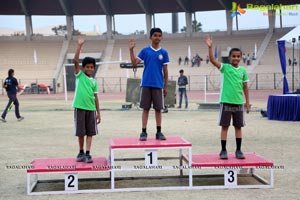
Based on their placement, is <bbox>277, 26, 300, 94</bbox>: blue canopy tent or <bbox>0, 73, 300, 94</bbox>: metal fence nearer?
<bbox>277, 26, 300, 94</bbox>: blue canopy tent

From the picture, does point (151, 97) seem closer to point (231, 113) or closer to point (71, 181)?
point (231, 113)

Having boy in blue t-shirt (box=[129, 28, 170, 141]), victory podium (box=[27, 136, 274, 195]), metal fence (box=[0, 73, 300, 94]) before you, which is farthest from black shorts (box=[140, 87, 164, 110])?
metal fence (box=[0, 73, 300, 94])

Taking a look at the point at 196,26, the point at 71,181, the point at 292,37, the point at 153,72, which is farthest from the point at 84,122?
the point at 196,26

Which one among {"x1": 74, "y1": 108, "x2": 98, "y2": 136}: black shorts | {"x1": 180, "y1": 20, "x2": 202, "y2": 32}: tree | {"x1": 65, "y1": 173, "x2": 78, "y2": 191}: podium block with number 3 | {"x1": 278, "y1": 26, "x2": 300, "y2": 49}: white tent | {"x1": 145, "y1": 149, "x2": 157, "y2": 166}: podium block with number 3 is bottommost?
{"x1": 65, "y1": 173, "x2": 78, "y2": 191}: podium block with number 3

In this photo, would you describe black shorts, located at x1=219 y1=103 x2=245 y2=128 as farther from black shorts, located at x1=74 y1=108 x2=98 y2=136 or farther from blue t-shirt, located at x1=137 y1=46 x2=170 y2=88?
black shorts, located at x1=74 y1=108 x2=98 y2=136

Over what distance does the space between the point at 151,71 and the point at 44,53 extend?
47.2m

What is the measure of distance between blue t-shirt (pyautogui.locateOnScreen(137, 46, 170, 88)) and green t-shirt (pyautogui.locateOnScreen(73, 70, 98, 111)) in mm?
960

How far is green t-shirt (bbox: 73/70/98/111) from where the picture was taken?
729cm

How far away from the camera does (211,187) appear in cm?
696

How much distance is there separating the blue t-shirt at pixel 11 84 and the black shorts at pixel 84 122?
11168 mm

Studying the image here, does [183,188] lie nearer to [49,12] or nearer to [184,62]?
[184,62]

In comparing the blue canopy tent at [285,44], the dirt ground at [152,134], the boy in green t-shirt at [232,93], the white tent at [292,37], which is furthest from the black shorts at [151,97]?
the white tent at [292,37]

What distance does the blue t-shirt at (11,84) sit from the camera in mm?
17812

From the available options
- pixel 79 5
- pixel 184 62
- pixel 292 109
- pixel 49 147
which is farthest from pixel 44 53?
pixel 49 147
